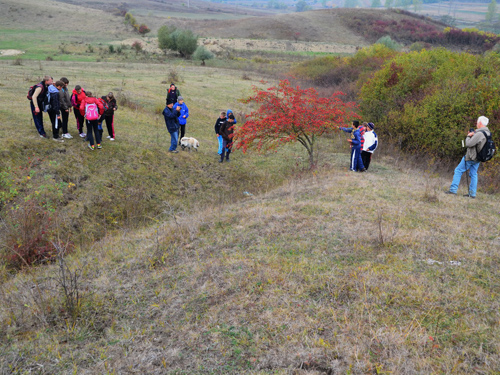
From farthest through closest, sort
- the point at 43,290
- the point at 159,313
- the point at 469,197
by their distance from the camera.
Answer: the point at 469,197
the point at 43,290
the point at 159,313

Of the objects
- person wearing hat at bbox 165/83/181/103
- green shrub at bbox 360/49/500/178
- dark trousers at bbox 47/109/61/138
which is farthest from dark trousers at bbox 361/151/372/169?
dark trousers at bbox 47/109/61/138

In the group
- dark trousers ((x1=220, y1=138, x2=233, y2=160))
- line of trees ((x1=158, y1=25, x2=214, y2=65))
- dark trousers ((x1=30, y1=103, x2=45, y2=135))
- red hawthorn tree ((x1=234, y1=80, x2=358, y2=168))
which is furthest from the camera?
line of trees ((x1=158, y1=25, x2=214, y2=65))

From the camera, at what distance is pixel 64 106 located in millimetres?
10422

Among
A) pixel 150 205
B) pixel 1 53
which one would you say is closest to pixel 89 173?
pixel 150 205

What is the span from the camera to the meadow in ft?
12.6

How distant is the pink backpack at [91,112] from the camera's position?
10289 mm

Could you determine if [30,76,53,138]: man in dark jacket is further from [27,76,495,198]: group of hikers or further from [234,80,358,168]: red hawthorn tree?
[234,80,358,168]: red hawthorn tree

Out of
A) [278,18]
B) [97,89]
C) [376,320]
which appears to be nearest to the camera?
[376,320]

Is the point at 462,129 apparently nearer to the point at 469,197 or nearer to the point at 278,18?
the point at 469,197

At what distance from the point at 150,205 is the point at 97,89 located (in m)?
12.0

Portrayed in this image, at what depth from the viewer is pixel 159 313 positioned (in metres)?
4.79

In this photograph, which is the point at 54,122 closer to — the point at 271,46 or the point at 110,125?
the point at 110,125

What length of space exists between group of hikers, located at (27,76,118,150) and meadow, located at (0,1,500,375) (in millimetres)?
509

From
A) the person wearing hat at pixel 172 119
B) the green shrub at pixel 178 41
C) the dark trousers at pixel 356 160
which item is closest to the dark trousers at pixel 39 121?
the person wearing hat at pixel 172 119
